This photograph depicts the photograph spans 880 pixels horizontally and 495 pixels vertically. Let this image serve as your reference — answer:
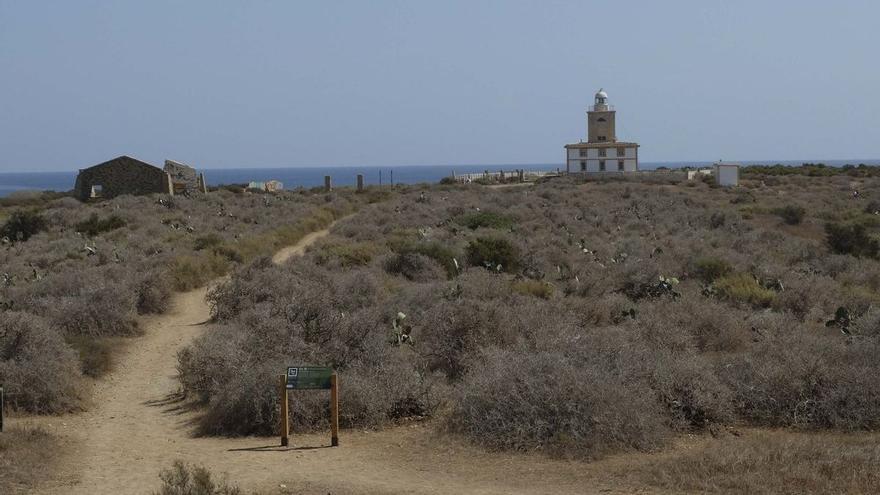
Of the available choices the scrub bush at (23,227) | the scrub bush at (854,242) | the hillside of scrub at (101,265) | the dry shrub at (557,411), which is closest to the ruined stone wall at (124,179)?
the hillside of scrub at (101,265)

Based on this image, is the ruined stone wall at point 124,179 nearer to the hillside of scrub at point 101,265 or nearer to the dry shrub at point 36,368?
the hillside of scrub at point 101,265

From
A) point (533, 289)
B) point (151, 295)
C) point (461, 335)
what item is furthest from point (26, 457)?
point (533, 289)

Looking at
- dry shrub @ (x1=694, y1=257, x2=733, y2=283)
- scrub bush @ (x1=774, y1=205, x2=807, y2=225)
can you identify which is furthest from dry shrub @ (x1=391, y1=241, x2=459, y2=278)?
scrub bush @ (x1=774, y1=205, x2=807, y2=225)

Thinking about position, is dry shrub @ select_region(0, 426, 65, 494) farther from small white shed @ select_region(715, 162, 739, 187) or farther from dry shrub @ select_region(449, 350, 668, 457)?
small white shed @ select_region(715, 162, 739, 187)

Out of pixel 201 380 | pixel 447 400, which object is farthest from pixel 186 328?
pixel 447 400

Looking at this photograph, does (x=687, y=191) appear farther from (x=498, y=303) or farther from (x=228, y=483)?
(x=228, y=483)

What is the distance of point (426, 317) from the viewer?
54.1 feet

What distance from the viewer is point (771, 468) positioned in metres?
9.46

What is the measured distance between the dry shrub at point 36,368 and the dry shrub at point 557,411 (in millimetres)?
5649

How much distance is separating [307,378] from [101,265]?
16173 mm

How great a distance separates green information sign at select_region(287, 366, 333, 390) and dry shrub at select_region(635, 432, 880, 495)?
3795mm

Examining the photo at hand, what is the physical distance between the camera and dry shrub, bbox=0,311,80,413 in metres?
13.0

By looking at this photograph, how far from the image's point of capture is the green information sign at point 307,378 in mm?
11289

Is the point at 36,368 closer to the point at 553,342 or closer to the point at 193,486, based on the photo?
the point at 193,486
